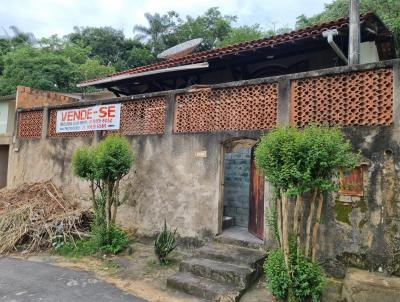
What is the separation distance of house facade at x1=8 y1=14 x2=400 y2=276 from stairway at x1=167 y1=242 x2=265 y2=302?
0.65 m

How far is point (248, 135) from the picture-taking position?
6480 mm

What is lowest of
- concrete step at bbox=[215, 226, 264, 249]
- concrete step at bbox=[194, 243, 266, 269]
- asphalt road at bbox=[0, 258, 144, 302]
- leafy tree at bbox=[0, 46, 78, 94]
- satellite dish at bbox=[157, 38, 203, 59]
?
asphalt road at bbox=[0, 258, 144, 302]

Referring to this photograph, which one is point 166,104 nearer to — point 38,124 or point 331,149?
point 331,149

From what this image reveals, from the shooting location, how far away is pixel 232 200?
7.98 m

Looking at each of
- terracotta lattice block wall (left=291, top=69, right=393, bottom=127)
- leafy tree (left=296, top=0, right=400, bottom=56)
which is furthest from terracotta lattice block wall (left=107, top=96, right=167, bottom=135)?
leafy tree (left=296, top=0, right=400, bottom=56)

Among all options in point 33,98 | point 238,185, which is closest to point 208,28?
point 33,98

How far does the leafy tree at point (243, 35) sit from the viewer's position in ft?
83.1

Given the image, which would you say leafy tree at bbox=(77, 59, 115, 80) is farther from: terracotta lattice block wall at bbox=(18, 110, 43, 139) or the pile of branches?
the pile of branches

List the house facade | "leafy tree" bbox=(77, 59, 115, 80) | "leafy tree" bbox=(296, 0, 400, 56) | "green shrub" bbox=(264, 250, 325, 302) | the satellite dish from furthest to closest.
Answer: "leafy tree" bbox=(77, 59, 115, 80) → "leafy tree" bbox=(296, 0, 400, 56) → the satellite dish → the house facade → "green shrub" bbox=(264, 250, 325, 302)

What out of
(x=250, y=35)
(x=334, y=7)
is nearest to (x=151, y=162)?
(x=334, y=7)

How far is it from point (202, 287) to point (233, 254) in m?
0.97

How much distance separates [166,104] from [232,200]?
283 cm

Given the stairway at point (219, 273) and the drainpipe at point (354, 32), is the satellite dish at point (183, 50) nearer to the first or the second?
the drainpipe at point (354, 32)

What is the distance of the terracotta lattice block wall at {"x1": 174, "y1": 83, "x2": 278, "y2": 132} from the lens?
6410 millimetres
